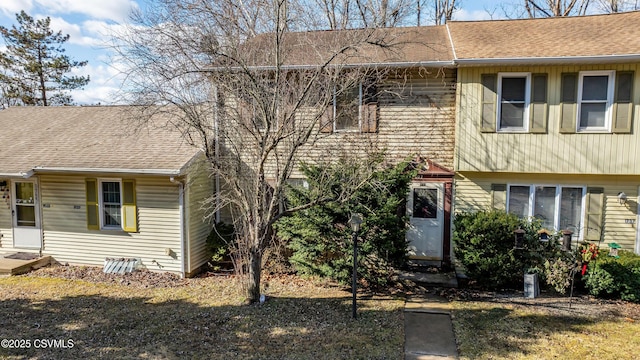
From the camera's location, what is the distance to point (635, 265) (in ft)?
25.0

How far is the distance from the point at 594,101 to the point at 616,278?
3.83 meters

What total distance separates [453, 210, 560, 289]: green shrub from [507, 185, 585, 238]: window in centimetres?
84

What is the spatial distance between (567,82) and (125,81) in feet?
30.4

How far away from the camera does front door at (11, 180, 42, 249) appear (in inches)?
394

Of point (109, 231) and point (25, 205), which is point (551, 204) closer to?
point (109, 231)

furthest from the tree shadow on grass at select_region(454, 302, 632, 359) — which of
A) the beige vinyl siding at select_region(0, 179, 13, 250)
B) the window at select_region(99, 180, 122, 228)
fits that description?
the beige vinyl siding at select_region(0, 179, 13, 250)

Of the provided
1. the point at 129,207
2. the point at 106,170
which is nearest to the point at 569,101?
the point at 129,207

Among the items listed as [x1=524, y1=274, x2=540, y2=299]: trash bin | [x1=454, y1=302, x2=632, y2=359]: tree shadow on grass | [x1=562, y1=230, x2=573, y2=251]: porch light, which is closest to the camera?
[x1=454, y1=302, x2=632, y2=359]: tree shadow on grass

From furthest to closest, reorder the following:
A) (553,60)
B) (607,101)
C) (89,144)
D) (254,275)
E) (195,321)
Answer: (89,144)
(607,101)
(553,60)
(254,275)
(195,321)

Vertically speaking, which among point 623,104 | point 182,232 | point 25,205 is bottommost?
point 182,232

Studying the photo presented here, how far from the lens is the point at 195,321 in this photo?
6.62 meters

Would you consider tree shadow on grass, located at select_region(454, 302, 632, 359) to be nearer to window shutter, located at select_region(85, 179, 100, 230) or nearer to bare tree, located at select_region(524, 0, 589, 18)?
window shutter, located at select_region(85, 179, 100, 230)

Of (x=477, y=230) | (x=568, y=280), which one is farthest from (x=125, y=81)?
(x=568, y=280)

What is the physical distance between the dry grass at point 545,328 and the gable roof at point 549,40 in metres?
5.13
